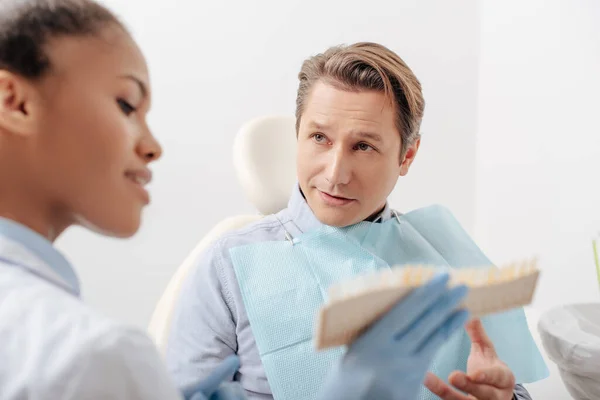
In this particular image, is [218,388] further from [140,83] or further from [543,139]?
[543,139]

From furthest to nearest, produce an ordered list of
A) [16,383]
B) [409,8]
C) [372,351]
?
1. [409,8]
2. [372,351]
3. [16,383]

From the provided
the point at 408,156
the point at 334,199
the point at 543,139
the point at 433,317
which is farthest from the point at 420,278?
the point at 543,139

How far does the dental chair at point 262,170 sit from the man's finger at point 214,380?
65 cm

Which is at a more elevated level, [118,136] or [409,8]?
[409,8]

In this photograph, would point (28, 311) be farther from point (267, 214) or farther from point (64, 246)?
point (64, 246)

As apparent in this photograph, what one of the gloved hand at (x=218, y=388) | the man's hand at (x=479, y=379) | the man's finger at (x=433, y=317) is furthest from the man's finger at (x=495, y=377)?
the gloved hand at (x=218, y=388)

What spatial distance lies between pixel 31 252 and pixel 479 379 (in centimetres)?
72

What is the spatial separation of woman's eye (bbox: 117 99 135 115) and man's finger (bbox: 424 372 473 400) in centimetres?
62

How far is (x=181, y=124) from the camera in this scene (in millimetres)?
1914

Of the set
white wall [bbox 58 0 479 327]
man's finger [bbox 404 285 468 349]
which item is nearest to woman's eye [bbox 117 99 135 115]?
man's finger [bbox 404 285 468 349]

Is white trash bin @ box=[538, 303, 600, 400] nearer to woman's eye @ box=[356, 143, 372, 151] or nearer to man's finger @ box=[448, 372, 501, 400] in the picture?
man's finger @ box=[448, 372, 501, 400]

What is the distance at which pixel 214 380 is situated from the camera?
0.70m

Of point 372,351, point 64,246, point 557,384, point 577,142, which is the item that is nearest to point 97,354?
point 372,351

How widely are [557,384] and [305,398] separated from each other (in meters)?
0.62
